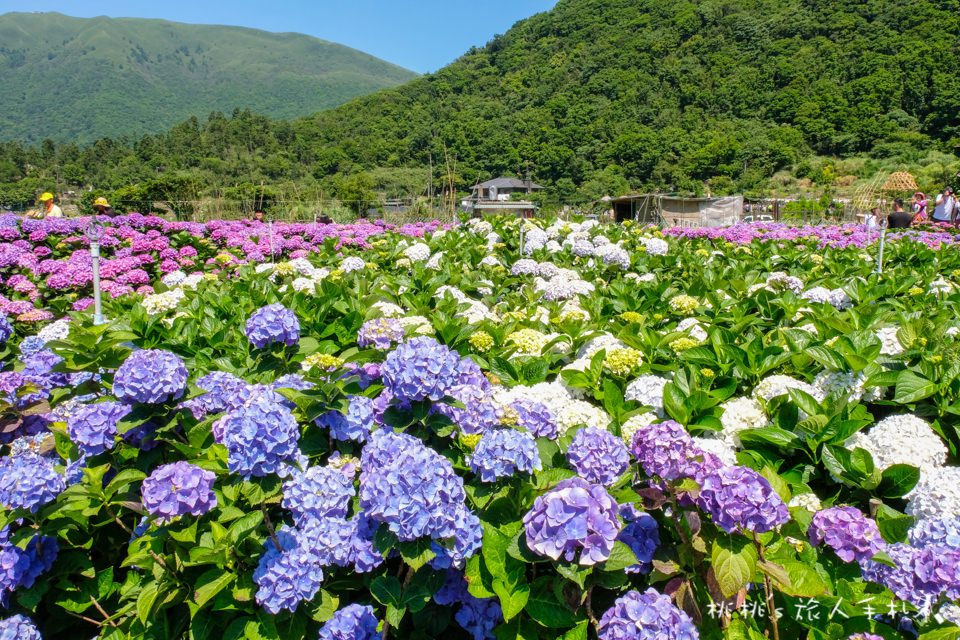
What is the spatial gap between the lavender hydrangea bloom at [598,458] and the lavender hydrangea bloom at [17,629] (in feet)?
5.43

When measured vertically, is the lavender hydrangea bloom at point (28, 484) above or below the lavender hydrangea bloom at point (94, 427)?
below

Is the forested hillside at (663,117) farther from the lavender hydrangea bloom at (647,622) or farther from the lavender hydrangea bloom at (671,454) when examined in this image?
the lavender hydrangea bloom at (647,622)

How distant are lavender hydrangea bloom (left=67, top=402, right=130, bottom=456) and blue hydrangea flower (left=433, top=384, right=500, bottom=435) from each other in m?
0.98

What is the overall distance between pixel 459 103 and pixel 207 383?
95.0m

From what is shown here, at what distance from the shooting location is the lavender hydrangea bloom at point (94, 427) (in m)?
1.63

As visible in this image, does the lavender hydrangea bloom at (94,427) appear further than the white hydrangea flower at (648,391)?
No

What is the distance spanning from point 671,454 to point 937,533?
27.2 inches

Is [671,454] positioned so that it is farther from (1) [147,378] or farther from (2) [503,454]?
(1) [147,378]

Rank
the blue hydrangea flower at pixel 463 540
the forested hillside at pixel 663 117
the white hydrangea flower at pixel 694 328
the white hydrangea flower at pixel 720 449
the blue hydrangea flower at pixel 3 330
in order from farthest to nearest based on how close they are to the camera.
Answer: the forested hillside at pixel 663 117 → the white hydrangea flower at pixel 694 328 → the blue hydrangea flower at pixel 3 330 → the white hydrangea flower at pixel 720 449 → the blue hydrangea flower at pixel 463 540

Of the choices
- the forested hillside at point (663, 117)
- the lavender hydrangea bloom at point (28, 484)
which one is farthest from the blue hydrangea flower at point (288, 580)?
the forested hillside at point (663, 117)

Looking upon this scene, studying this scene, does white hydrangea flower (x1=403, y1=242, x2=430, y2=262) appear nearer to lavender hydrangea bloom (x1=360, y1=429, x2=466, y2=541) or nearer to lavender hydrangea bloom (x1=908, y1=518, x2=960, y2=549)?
lavender hydrangea bloom (x1=360, y1=429, x2=466, y2=541)

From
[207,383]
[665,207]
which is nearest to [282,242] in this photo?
[207,383]

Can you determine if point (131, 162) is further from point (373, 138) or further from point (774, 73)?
point (774, 73)

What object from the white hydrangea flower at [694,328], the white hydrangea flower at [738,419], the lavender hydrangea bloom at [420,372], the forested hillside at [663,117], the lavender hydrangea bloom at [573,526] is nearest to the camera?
the lavender hydrangea bloom at [573,526]
